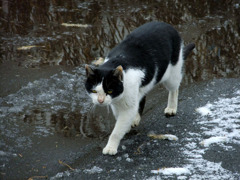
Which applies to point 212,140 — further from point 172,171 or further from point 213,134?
point 172,171

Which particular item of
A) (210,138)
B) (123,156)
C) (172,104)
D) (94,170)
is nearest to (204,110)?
(172,104)

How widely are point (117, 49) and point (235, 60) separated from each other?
3.22 meters

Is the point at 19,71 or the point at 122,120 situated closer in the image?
the point at 122,120

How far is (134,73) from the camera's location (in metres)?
4.37

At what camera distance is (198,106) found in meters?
5.51

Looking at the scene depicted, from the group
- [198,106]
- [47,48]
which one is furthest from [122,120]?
[47,48]

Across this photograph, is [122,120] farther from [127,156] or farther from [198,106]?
[198,106]

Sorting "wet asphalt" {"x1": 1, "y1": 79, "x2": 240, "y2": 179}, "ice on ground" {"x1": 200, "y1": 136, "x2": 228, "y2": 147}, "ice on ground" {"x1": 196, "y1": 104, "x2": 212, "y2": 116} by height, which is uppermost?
"ice on ground" {"x1": 200, "y1": 136, "x2": 228, "y2": 147}

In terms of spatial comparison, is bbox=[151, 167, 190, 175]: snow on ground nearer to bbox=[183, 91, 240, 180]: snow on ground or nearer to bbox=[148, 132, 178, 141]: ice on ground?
bbox=[183, 91, 240, 180]: snow on ground

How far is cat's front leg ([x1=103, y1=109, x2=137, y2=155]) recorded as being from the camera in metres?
4.32

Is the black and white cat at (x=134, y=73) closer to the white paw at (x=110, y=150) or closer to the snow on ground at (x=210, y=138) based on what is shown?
the white paw at (x=110, y=150)

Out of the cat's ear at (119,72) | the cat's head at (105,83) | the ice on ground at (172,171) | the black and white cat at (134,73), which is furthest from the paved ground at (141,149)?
the cat's ear at (119,72)

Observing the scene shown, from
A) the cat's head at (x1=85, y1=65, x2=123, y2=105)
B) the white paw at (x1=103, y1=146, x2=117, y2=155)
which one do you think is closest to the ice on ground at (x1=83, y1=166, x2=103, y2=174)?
the white paw at (x1=103, y1=146, x2=117, y2=155)

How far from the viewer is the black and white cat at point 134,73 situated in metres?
4.04
